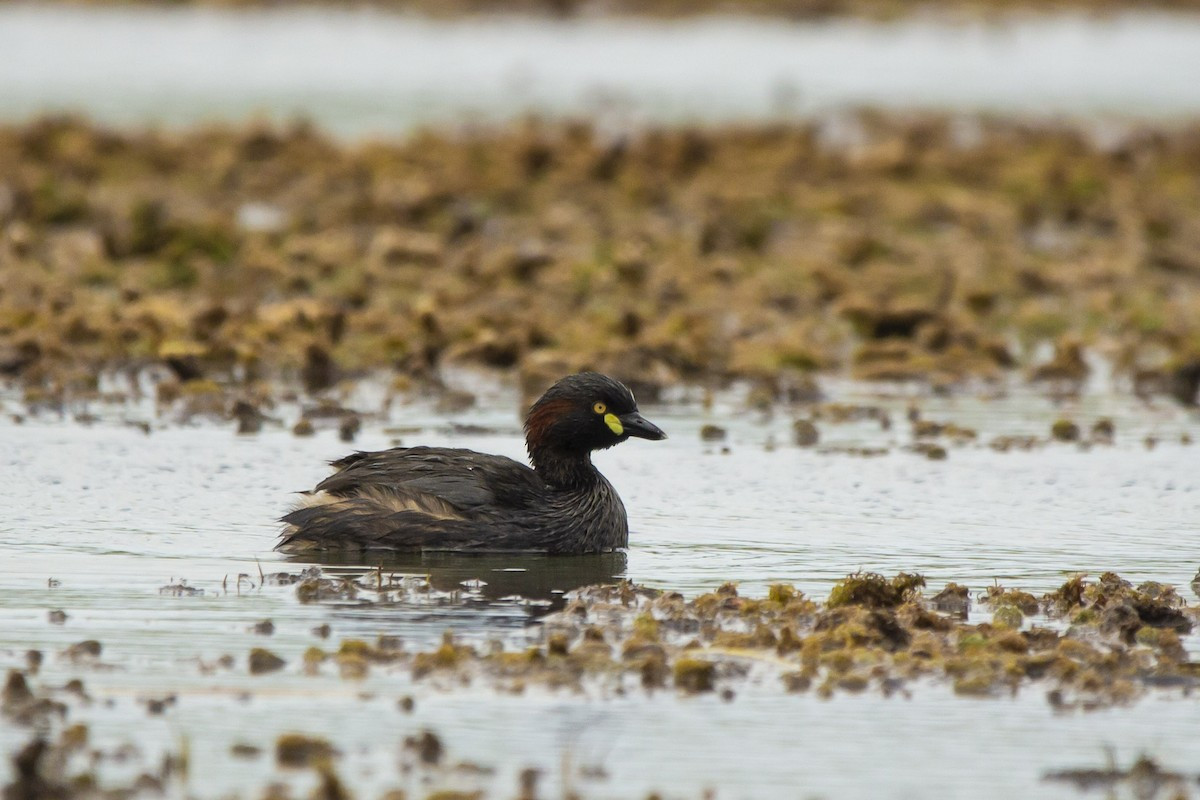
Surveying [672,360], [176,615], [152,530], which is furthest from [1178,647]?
[672,360]

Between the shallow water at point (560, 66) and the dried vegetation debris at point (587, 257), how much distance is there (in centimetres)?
727

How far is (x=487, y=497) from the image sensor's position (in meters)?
11.1

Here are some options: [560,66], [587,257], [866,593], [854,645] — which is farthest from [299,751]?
[560,66]

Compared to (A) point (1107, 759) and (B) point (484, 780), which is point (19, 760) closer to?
(B) point (484, 780)

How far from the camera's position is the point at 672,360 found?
1703 centimetres

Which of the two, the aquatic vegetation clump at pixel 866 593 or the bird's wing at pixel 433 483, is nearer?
the aquatic vegetation clump at pixel 866 593

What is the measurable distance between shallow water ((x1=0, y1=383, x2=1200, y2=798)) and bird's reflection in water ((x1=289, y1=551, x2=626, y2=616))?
0.10 ft

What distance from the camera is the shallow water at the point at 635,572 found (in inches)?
285

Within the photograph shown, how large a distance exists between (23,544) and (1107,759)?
5.56 m

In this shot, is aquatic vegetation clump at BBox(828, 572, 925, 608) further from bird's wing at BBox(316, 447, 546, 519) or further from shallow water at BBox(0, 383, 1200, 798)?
bird's wing at BBox(316, 447, 546, 519)

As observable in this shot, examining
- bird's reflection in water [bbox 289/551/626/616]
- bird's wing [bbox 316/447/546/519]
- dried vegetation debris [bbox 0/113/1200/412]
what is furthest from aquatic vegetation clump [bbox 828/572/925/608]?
dried vegetation debris [bbox 0/113/1200/412]

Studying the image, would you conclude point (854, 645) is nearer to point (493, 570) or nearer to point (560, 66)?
point (493, 570)

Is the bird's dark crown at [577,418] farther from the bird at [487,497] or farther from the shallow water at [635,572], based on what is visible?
the shallow water at [635,572]

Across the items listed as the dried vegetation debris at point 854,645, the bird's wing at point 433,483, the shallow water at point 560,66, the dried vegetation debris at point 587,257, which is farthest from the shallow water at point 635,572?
the shallow water at point 560,66
